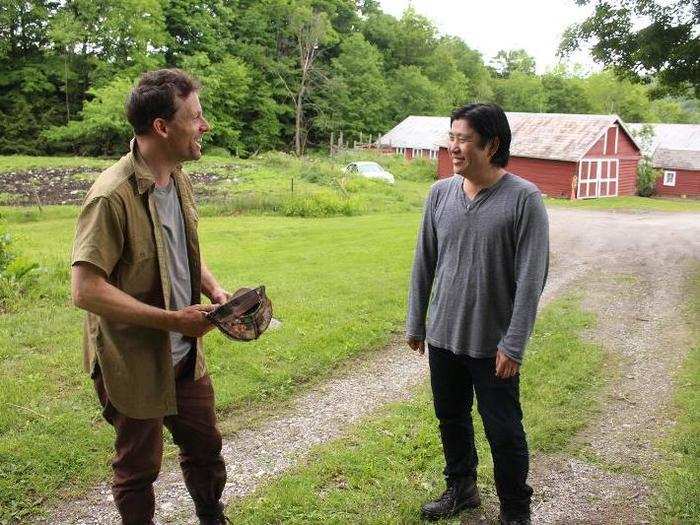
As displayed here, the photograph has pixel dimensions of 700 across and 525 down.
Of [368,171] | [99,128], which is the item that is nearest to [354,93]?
[99,128]

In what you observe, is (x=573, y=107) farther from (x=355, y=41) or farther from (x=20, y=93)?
(x=20, y=93)

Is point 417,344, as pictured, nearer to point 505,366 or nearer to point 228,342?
point 505,366

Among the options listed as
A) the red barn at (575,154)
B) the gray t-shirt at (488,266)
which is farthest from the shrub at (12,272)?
the red barn at (575,154)

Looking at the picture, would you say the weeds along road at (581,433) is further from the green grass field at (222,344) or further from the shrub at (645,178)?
the shrub at (645,178)

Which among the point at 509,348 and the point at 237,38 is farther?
the point at 237,38

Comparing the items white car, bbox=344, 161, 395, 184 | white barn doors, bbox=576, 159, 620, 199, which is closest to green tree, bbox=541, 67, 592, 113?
white barn doors, bbox=576, 159, 620, 199

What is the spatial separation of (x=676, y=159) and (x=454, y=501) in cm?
4024

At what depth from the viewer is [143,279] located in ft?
8.51

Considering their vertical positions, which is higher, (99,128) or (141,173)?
(99,128)

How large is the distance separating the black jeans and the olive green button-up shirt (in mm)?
1434

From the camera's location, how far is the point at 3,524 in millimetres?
3398

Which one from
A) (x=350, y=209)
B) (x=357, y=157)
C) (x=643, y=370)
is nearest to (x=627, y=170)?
(x=357, y=157)

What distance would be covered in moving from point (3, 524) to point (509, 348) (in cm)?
288

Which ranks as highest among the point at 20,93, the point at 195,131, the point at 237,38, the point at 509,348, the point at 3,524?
the point at 237,38
